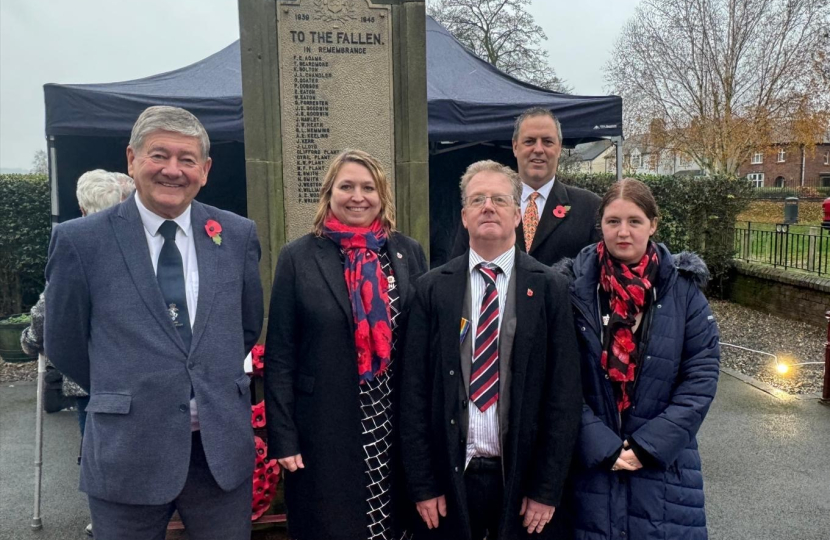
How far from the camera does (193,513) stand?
6.75 ft

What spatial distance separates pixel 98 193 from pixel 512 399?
2.60m

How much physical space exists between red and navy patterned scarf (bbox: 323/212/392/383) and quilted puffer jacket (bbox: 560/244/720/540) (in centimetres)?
72

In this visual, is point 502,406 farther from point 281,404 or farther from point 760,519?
point 760,519

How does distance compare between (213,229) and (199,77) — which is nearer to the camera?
(213,229)

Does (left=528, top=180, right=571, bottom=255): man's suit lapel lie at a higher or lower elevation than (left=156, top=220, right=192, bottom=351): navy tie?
higher

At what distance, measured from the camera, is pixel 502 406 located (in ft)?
6.93

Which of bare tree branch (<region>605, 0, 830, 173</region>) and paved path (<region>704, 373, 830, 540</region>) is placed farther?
bare tree branch (<region>605, 0, 830, 173</region>)

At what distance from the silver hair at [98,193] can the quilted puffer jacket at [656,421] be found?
8.52 ft

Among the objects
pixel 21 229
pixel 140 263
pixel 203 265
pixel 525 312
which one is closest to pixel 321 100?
pixel 203 265

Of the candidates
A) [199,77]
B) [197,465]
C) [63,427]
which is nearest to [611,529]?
[197,465]

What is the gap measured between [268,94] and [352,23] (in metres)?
0.69

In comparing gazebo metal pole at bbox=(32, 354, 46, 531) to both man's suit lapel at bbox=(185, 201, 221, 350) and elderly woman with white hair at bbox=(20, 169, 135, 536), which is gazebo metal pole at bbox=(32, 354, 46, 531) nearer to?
elderly woman with white hair at bbox=(20, 169, 135, 536)

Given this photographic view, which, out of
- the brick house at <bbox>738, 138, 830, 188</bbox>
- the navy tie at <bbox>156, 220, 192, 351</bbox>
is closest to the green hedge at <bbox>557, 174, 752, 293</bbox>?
the navy tie at <bbox>156, 220, 192, 351</bbox>

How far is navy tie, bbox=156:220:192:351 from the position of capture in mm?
1993
